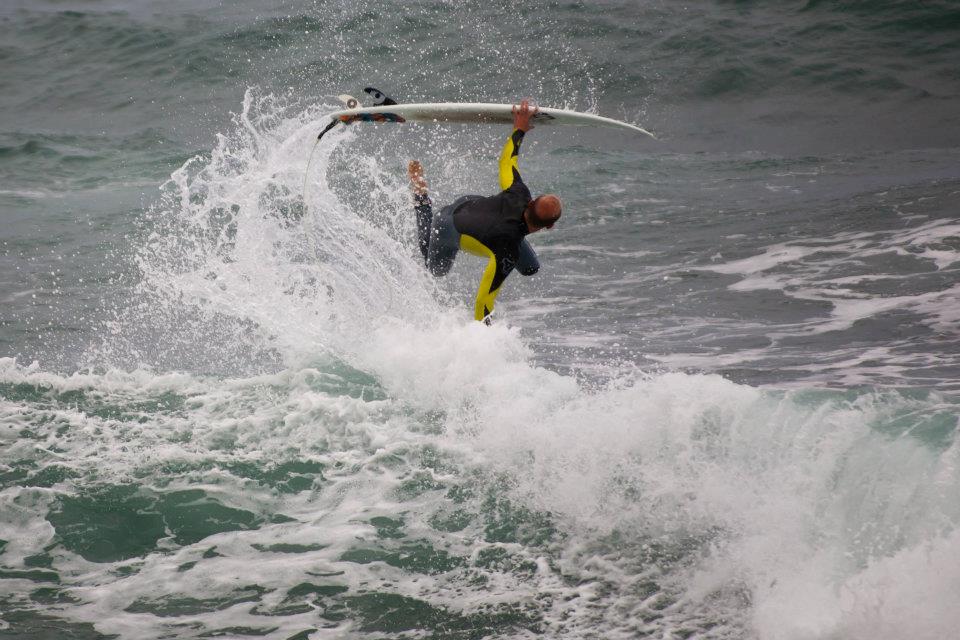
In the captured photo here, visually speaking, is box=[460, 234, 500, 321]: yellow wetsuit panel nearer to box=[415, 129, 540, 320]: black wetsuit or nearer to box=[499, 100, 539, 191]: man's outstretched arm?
box=[415, 129, 540, 320]: black wetsuit

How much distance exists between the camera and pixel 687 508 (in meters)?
5.86

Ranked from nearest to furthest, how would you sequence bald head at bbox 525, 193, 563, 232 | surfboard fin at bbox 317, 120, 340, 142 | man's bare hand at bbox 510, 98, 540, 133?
bald head at bbox 525, 193, 563, 232 → man's bare hand at bbox 510, 98, 540, 133 → surfboard fin at bbox 317, 120, 340, 142

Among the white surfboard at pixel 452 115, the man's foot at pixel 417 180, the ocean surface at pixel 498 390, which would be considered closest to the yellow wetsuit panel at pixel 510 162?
the white surfboard at pixel 452 115

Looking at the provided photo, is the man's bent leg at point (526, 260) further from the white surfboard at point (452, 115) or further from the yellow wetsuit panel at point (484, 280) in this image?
the white surfboard at point (452, 115)

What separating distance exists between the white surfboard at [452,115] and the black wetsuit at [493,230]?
0.67 meters

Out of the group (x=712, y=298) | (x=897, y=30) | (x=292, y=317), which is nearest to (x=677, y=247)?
(x=712, y=298)

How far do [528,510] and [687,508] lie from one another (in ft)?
3.06

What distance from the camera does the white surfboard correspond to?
8.05 metres

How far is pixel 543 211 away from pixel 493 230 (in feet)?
1.61

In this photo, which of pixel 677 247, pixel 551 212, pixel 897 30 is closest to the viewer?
pixel 551 212

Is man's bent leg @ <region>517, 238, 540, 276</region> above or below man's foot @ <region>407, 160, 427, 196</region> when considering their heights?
below

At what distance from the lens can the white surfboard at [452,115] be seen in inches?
317

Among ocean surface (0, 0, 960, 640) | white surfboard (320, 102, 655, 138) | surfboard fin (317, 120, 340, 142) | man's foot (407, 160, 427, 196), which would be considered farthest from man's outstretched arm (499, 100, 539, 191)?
surfboard fin (317, 120, 340, 142)

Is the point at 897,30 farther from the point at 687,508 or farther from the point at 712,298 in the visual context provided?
the point at 687,508
